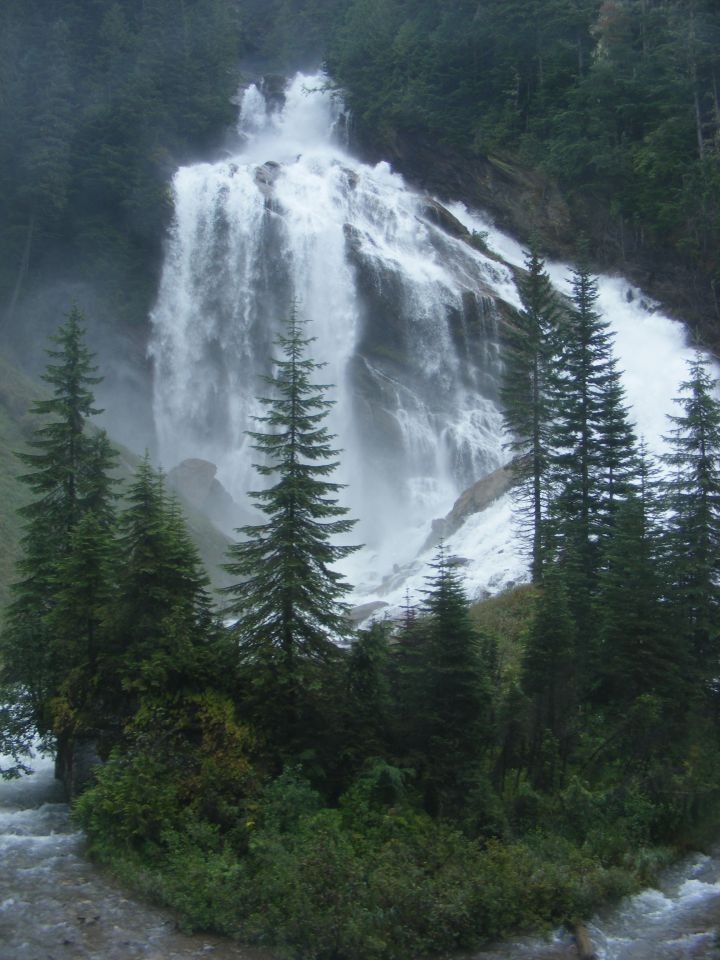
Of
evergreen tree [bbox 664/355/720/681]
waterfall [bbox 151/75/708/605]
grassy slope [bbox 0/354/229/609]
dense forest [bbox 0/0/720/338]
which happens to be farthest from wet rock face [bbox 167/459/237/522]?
evergreen tree [bbox 664/355/720/681]

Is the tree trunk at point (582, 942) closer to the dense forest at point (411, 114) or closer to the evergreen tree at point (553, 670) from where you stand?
the evergreen tree at point (553, 670)

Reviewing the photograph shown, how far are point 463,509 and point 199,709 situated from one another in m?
25.1

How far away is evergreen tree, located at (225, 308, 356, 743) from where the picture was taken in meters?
17.8

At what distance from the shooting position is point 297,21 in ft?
304

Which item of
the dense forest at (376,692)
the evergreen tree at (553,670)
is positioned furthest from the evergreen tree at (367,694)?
the evergreen tree at (553,670)

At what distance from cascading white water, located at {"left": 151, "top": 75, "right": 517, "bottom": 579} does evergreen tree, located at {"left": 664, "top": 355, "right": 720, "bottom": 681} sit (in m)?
27.5

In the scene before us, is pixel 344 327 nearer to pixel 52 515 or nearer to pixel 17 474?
pixel 17 474

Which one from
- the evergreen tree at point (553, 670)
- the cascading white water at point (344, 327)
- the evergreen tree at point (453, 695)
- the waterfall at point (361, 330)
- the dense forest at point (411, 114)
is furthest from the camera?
the dense forest at point (411, 114)

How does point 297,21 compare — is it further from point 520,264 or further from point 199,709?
point 199,709

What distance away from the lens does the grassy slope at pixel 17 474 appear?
3631 cm

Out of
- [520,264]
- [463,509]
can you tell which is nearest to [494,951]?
[463,509]


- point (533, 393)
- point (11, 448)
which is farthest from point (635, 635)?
point (11, 448)

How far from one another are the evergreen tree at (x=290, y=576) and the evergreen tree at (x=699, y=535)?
8260 mm

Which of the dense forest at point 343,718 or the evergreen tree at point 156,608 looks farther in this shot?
the evergreen tree at point 156,608
